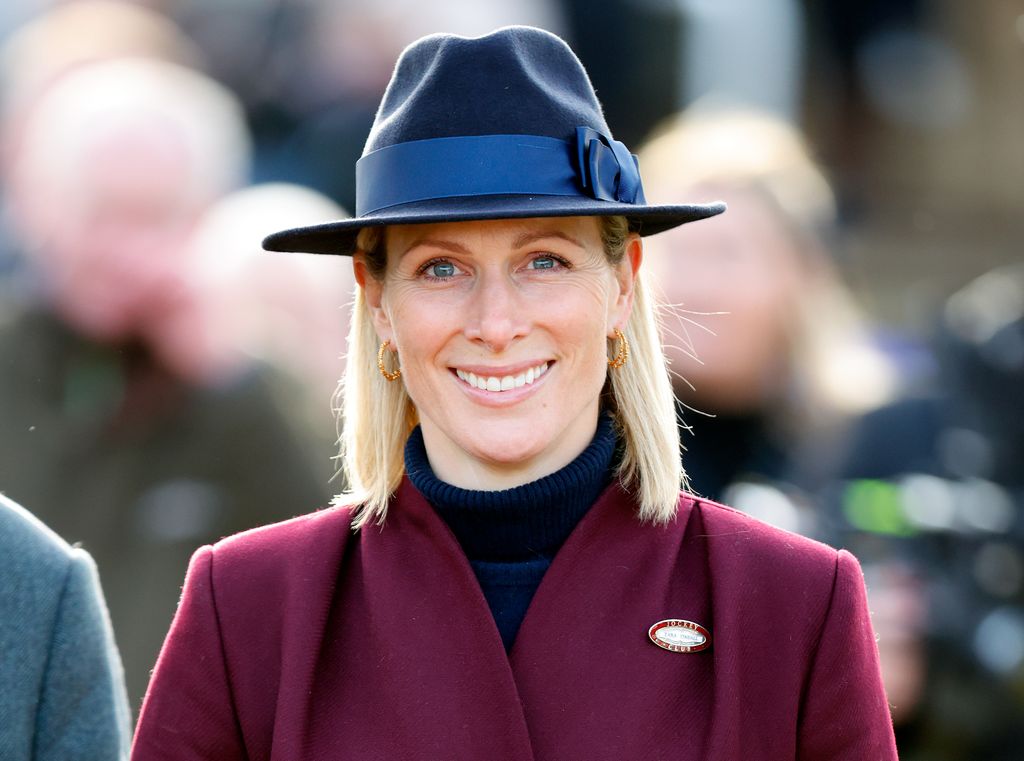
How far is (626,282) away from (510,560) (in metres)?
0.56

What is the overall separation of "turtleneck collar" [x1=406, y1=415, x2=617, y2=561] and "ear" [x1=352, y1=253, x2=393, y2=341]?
284mm

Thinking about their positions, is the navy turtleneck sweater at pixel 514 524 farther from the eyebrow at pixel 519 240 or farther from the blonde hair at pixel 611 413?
the eyebrow at pixel 519 240

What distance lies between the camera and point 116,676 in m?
3.21

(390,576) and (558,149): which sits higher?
(558,149)

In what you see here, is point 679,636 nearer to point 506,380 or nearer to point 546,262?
point 506,380

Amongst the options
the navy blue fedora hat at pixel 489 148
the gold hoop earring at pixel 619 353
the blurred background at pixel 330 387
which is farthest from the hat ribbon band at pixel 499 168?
the blurred background at pixel 330 387

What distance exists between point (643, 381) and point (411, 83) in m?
0.69

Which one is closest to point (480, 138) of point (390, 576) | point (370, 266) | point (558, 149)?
point (558, 149)

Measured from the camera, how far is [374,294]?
325cm

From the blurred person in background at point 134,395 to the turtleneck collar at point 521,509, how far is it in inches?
68.0

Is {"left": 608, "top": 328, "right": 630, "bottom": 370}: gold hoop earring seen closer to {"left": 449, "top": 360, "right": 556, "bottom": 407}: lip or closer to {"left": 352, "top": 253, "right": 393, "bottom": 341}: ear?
{"left": 449, "top": 360, "right": 556, "bottom": 407}: lip

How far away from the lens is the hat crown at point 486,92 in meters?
3.06

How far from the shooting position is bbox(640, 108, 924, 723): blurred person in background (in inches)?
180

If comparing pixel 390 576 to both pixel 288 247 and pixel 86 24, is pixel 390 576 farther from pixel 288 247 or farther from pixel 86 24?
pixel 86 24
